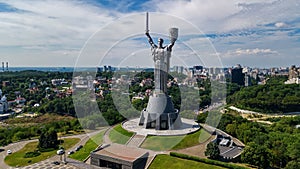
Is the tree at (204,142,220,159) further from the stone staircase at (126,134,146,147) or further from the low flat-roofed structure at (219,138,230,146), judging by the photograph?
the stone staircase at (126,134,146,147)

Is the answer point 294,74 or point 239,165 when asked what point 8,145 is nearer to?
point 239,165

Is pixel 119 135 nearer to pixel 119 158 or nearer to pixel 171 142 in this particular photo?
pixel 171 142

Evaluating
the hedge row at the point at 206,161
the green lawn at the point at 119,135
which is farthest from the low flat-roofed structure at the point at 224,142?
the green lawn at the point at 119,135

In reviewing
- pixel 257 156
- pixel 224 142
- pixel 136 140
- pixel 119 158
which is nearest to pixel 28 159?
pixel 119 158

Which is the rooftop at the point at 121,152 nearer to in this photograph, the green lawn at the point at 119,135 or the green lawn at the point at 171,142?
the green lawn at the point at 171,142

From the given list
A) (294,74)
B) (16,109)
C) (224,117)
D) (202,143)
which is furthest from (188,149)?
(294,74)

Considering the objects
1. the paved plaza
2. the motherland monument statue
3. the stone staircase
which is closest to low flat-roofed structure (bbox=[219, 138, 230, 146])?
the paved plaza
